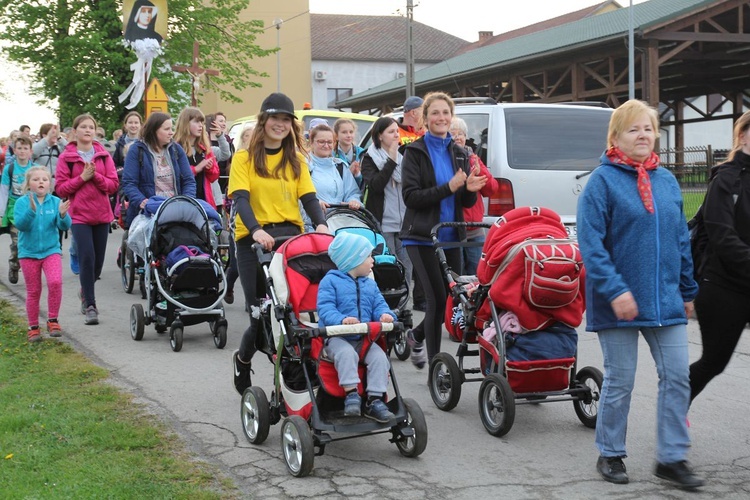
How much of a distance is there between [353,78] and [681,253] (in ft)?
239

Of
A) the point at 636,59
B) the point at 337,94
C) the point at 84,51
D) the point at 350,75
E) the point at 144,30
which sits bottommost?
the point at 144,30

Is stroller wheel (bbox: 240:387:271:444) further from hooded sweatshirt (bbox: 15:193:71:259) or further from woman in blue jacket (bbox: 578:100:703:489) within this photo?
hooded sweatshirt (bbox: 15:193:71:259)

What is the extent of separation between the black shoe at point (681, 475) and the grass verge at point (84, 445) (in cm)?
220

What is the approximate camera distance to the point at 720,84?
38.4 m

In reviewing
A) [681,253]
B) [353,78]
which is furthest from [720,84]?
[353,78]

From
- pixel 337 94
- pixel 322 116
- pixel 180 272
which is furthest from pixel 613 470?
pixel 337 94

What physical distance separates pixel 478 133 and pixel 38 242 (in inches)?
183

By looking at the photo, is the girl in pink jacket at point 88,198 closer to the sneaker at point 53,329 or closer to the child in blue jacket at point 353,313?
the sneaker at point 53,329

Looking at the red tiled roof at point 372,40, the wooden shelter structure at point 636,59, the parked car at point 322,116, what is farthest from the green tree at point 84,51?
the red tiled roof at point 372,40

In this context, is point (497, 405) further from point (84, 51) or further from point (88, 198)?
point (84, 51)

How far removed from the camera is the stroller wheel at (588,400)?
6039 millimetres

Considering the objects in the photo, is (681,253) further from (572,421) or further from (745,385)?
(745,385)

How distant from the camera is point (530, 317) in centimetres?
595

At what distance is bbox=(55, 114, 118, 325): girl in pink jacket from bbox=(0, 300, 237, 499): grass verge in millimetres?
2032
